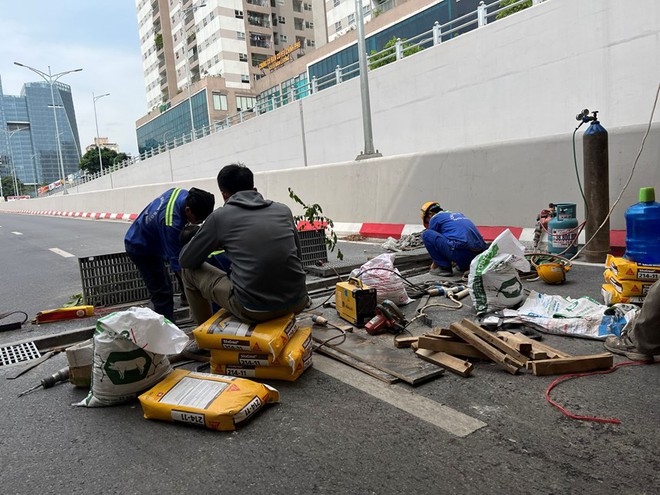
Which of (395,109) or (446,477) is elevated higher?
(395,109)

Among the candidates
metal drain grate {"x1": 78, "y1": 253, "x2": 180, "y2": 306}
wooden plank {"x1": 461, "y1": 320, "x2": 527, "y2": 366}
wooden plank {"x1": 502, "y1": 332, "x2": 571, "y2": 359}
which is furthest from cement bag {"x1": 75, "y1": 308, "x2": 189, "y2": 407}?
metal drain grate {"x1": 78, "y1": 253, "x2": 180, "y2": 306}

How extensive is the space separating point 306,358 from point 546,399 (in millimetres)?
1620

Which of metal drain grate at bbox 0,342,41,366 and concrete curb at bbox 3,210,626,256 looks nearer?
metal drain grate at bbox 0,342,41,366

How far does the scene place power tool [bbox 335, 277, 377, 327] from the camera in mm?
4777

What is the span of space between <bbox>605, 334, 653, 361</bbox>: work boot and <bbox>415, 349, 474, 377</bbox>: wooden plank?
112 cm

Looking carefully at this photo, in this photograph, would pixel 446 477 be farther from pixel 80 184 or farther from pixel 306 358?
pixel 80 184

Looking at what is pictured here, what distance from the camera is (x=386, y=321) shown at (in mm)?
4551

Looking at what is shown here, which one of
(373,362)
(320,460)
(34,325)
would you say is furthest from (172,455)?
(34,325)

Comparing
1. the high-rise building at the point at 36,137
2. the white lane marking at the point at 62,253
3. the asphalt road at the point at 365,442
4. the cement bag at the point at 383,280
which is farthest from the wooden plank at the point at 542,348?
the high-rise building at the point at 36,137

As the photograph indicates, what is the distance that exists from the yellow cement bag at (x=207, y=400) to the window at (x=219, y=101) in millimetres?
70980

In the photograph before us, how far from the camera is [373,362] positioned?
379cm

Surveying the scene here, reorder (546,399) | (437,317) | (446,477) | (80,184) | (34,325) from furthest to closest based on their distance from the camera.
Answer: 1. (80,184)
2. (34,325)
3. (437,317)
4. (546,399)
5. (446,477)

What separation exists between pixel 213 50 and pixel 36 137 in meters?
70.2

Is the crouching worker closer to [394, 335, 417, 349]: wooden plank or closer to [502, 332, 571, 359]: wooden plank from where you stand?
[502, 332, 571, 359]: wooden plank
